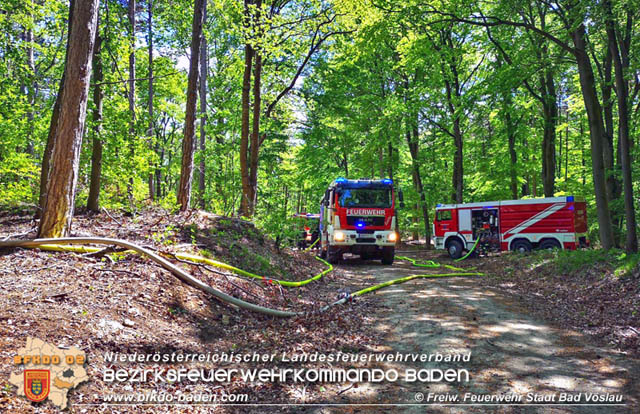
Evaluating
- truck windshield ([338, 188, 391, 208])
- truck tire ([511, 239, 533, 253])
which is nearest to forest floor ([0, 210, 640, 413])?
truck windshield ([338, 188, 391, 208])

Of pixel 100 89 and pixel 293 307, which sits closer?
pixel 293 307

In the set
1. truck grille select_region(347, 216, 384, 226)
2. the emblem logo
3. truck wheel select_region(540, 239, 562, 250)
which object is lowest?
the emblem logo

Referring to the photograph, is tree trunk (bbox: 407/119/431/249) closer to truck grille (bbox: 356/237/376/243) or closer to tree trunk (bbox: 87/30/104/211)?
truck grille (bbox: 356/237/376/243)

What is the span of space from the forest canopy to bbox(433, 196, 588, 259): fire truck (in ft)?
5.72

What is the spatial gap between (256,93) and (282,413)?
11.1 metres

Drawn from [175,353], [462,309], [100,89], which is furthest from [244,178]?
[175,353]

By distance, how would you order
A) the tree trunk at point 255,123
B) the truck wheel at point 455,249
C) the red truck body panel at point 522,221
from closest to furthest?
the tree trunk at point 255,123
the red truck body panel at point 522,221
the truck wheel at point 455,249

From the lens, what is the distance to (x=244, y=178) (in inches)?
484

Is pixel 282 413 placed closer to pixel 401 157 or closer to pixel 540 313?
pixel 540 313

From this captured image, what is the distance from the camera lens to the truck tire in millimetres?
17469

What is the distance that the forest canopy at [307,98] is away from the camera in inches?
347

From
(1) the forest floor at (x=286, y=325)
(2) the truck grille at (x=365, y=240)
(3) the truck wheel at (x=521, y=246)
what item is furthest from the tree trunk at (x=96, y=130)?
(3) the truck wheel at (x=521, y=246)

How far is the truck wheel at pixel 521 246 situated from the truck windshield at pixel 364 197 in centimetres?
789

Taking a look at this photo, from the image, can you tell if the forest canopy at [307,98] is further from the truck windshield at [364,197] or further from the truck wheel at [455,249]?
the truck wheel at [455,249]
